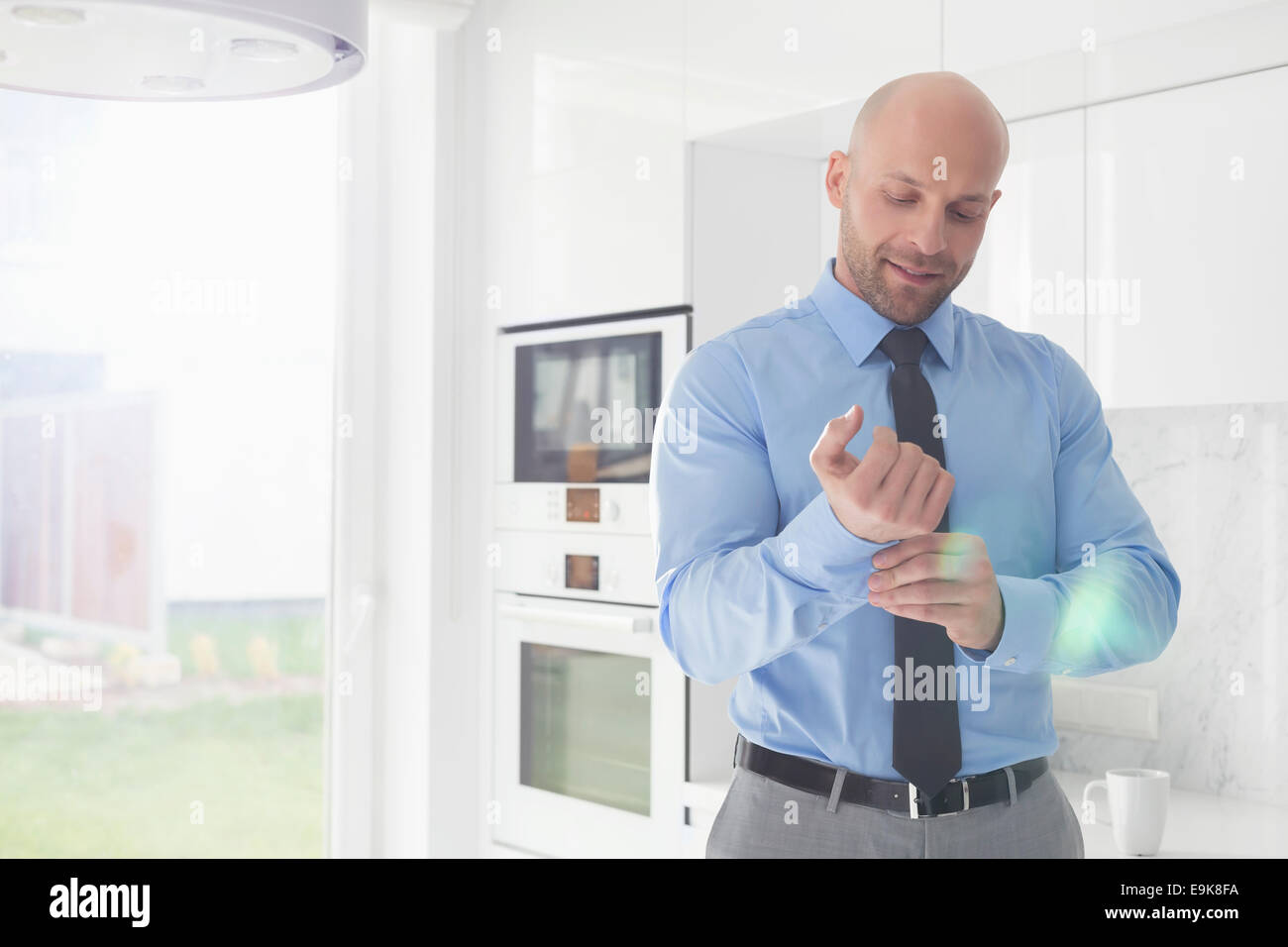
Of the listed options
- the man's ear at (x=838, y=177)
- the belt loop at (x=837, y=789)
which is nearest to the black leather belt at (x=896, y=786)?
the belt loop at (x=837, y=789)

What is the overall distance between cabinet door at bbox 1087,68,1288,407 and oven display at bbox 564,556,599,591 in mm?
1062

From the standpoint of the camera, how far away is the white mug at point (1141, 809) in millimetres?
1773

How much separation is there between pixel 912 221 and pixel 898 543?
0.33 meters

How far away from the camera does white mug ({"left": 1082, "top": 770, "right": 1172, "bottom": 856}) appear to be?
1773 mm

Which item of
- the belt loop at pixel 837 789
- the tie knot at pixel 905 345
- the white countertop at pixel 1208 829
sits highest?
the tie knot at pixel 905 345

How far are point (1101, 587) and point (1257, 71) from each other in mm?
1083

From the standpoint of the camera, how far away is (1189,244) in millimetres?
1848

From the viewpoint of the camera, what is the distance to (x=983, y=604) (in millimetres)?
1007

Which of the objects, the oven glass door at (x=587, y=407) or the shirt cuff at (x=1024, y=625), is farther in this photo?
the oven glass door at (x=587, y=407)

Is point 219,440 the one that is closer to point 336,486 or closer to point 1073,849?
point 336,486

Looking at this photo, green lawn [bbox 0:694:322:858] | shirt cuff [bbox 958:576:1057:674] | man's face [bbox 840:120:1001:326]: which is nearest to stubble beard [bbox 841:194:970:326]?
man's face [bbox 840:120:1001:326]

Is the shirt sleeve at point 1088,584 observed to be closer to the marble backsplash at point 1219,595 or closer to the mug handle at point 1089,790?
the mug handle at point 1089,790
